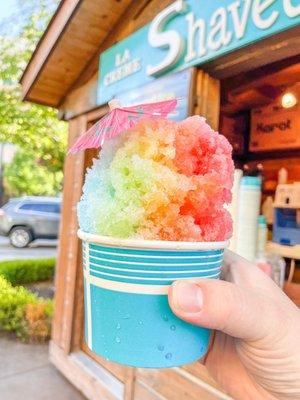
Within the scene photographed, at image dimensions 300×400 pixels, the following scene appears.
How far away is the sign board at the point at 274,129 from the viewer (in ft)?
15.8

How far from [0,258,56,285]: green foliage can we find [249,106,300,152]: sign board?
499 centimetres

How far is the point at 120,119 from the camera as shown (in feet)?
2.93

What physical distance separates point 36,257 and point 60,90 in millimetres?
4684

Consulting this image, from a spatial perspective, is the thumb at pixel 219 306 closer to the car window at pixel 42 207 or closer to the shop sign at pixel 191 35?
the shop sign at pixel 191 35

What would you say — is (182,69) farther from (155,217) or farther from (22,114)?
(22,114)

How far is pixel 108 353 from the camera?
38.0 inches

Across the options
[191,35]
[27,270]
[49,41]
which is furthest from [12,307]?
[191,35]

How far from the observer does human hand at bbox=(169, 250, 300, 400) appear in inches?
34.2

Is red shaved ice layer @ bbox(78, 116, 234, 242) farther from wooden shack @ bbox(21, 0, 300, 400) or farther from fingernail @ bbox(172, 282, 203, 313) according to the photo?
wooden shack @ bbox(21, 0, 300, 400)

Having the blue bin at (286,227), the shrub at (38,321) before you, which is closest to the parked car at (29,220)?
the shrub at (38,321)

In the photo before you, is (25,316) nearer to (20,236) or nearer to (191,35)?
(20,236)

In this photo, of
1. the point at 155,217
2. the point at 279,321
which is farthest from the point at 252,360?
the point at 155,217

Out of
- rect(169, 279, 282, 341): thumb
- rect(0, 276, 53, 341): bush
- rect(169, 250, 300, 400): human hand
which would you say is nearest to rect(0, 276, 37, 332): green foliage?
rect(0, 276, 53, 341): bush

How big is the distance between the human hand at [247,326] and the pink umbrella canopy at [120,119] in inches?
15.7
